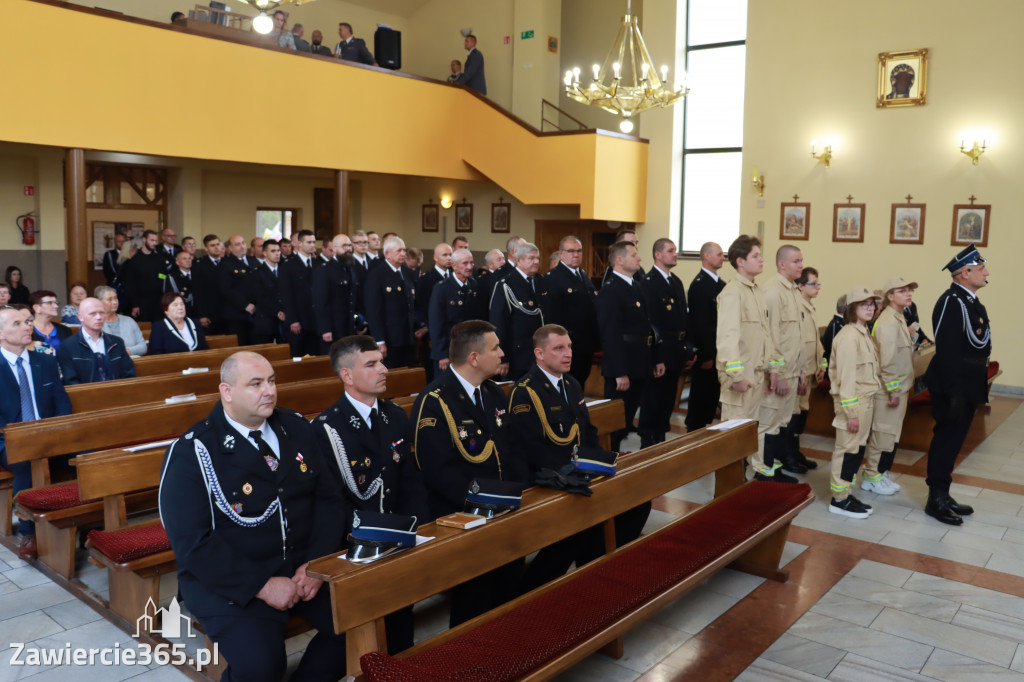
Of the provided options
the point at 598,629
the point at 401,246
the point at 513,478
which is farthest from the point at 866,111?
the point at 598,629

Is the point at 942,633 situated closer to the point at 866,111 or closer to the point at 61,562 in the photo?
the point at 61,562

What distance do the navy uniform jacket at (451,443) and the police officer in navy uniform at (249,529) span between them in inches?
22.1

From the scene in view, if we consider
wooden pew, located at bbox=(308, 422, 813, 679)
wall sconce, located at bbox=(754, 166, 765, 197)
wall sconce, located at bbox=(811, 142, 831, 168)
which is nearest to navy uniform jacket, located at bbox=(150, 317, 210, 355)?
wooden pew, located at bbox=(308, 422, 813, 679)

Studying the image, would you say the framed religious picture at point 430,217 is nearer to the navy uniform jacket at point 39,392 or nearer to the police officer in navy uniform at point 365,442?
the navy uniform jacket at point 39,392

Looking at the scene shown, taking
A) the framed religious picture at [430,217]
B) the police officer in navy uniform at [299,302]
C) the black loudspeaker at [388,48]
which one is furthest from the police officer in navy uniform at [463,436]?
the framed religious picture at [430,217]

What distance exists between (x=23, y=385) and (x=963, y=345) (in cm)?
527

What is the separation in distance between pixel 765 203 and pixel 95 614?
32.0 ft

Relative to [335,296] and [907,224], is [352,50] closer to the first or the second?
[335,296]

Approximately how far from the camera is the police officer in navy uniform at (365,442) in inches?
121

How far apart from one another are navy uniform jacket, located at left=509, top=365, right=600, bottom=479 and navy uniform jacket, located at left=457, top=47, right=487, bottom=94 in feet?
33.0

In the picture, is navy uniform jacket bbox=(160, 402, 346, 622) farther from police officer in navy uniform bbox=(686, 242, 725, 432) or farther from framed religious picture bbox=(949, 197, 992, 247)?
framed religious picture bbox=(949, 197, 992, 247)

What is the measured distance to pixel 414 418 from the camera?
3.43 meters

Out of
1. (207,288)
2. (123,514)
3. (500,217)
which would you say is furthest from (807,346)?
(500,217)

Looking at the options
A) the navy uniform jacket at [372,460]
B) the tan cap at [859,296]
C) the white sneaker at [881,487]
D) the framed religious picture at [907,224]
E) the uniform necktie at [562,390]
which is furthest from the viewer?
the framed religious picture at [907,224]
